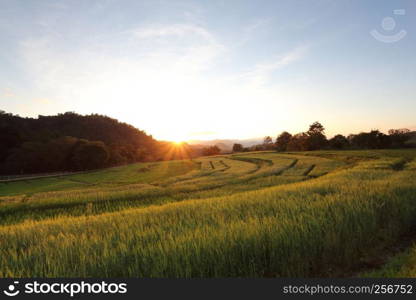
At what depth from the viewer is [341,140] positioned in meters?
81.0

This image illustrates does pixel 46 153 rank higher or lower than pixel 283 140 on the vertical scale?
higher

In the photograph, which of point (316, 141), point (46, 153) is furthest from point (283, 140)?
point (46, 153)

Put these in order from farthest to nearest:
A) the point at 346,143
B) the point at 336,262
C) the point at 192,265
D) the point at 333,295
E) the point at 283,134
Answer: the point at 283,134
the point at 346,143
the point at 336,262
the point at 192,265
the point at 333,295

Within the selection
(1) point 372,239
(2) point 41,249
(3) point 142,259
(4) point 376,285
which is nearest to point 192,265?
(3) point 142,259

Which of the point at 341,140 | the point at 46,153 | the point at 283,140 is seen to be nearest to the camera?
the point at 46,153

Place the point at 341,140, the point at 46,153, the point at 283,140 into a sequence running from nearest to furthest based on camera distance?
the point at 46,153
the point at 341,140
the point at 283,140

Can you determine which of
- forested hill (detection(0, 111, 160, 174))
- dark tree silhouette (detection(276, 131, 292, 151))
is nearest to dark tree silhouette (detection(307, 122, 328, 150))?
dark tree silhouette (detection(276, 131, 292, 151))

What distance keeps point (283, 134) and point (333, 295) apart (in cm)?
11176

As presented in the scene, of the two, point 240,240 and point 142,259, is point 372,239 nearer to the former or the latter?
point 240,240

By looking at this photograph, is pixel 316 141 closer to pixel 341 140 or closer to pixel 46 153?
pixel 341 140

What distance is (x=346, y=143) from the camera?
80188 mm

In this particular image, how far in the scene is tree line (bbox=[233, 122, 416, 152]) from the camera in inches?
2936

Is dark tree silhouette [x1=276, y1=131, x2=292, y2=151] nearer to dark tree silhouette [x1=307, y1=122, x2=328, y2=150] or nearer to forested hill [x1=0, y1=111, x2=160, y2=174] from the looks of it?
dark tree silhouette [x1=307, y1=122, x2=328, y2=150]

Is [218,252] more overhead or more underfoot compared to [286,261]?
more overhead
